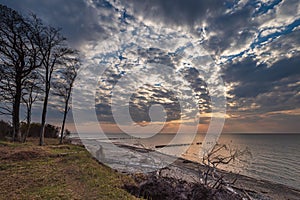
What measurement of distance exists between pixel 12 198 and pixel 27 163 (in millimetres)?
5547

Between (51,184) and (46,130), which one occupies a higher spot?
(46,130)

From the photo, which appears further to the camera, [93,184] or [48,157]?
[48,157]

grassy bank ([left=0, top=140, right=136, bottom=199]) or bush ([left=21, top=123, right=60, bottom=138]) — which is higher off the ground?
Result: bush ([left=21, top=123, right=60, bottom=138])

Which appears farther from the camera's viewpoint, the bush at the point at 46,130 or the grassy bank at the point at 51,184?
the bush at the point at 46,130

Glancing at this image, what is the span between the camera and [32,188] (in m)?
6.84

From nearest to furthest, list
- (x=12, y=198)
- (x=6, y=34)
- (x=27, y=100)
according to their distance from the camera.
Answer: (x=12, y=198), (x=6, y=34), (x=27, y=100)

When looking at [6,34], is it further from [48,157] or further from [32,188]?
[32,188]

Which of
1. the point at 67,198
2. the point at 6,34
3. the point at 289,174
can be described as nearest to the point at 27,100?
the point at 6,34

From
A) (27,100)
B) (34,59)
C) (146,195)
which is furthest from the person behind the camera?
(27,100)

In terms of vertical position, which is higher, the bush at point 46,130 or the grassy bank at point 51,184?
the bush at point 46,130

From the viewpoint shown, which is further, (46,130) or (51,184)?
(46,130)

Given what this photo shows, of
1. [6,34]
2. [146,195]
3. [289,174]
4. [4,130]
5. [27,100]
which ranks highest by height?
[6,34]

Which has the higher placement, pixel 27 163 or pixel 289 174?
pixel 27 163

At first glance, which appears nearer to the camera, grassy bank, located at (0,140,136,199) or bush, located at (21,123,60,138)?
grassy bank, located at (0,140,136,199)
